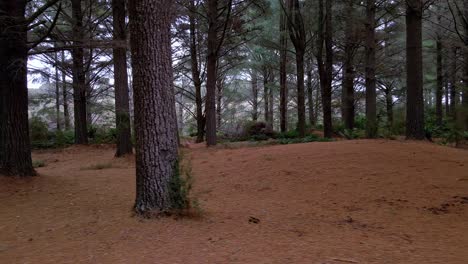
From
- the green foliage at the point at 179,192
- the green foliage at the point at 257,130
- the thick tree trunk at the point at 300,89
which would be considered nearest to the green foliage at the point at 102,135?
the green foliage at the point at 257,130

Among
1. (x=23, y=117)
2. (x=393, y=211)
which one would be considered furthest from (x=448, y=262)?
(x=23, y=117)

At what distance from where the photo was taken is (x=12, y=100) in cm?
661

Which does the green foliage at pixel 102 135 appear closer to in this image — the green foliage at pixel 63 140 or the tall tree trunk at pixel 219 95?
the green foliage at pixel 63 140

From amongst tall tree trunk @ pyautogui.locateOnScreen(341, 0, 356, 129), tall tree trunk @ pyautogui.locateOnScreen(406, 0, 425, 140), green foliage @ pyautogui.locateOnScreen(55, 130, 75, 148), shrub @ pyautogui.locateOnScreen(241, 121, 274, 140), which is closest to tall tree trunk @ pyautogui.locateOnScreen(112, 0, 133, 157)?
green foliage @ pyautogui.locateOnScreen(55, 130, 75, 148)

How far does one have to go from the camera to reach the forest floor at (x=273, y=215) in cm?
340

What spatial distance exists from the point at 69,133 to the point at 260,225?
16920mm

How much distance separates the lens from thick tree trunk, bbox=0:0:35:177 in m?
6.55

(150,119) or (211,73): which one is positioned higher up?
(211,73)

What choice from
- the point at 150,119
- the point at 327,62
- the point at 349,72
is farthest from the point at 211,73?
the point at 150,119

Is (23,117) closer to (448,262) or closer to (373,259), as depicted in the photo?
(373,259)

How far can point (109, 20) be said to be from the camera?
1417 centimetres

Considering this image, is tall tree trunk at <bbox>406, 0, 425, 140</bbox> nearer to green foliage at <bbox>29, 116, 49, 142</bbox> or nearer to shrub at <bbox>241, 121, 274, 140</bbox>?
shrub at <bbox>241, 121, 274, 140</bbox>

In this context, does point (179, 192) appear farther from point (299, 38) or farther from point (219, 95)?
point (219, 95)

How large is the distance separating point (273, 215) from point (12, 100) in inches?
213
